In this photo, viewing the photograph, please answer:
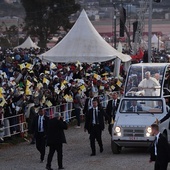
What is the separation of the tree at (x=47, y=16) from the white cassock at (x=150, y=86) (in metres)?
65.2

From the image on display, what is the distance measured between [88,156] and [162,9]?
177100 millimetres

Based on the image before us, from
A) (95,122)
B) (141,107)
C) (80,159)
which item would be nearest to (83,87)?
(141,107)

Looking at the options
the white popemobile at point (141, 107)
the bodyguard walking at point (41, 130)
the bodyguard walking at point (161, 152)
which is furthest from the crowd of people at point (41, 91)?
the bodyguard walking at point (161, 152)

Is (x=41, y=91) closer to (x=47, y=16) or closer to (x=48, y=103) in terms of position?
(x=48, y=103)

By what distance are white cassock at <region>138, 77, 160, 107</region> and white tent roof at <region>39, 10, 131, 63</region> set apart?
12937mm

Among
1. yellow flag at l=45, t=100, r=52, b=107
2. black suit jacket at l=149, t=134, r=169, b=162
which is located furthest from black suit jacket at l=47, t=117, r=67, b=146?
yellow flag at l=45, t=100, r=52, b=107

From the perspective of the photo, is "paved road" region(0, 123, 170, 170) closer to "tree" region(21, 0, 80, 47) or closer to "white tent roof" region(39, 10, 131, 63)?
"white tent roof" region(39, 10, 131, 63)

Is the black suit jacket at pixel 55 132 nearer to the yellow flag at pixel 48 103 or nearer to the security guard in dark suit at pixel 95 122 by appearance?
the security guard in dark suit at pixel 95 122

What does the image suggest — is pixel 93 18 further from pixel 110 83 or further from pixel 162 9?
pixel 110 83

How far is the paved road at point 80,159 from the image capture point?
1850 cm

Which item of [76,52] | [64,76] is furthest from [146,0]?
[64,76]

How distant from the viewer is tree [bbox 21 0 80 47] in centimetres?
8769

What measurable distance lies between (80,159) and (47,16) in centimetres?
7145

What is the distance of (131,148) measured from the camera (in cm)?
2153
